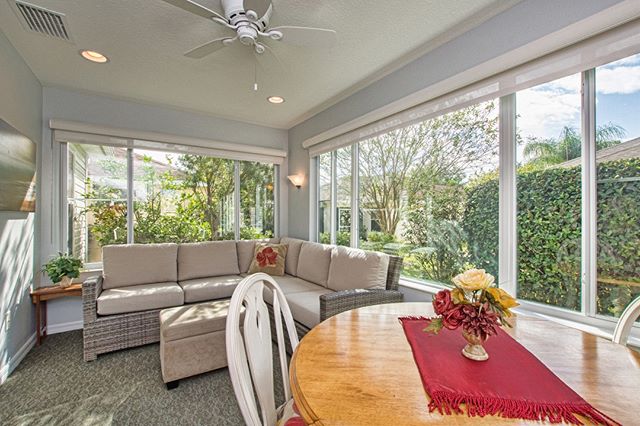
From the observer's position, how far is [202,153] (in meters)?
3.96

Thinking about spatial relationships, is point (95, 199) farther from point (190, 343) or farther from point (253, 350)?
point (253, 350)

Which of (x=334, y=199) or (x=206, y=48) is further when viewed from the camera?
(x=334, y=199)

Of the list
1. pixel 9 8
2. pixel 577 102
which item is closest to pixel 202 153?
pixel 9 8

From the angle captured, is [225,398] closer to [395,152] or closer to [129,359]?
[129,359]

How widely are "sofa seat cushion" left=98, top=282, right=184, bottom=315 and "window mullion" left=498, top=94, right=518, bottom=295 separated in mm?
2872

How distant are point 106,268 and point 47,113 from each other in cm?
180

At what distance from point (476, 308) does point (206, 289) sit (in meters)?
2.76

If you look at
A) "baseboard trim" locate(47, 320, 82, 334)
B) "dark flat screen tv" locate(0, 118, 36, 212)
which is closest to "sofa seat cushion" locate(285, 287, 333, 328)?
"dark flat screen tv" locate(0, 118, 36, 212)

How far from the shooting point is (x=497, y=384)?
850 millimetres

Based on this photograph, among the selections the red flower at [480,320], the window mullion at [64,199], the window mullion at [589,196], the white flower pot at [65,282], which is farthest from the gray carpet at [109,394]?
the window mullion at [589,196]

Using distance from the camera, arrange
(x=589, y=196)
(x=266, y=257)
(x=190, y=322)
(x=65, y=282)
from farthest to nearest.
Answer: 1. (x=266, y=257)
2. (x=65, y=282)
3. (x=190, y=322)
4. (x=589, y=196)

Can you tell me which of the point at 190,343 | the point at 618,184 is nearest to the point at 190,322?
the point at 190,343

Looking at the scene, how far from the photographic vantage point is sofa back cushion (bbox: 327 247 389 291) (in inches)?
102

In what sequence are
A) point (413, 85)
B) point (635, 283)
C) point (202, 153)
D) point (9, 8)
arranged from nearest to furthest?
point (635, 283)
point (9, 8)
point (413, 85)
point (202, 153)
